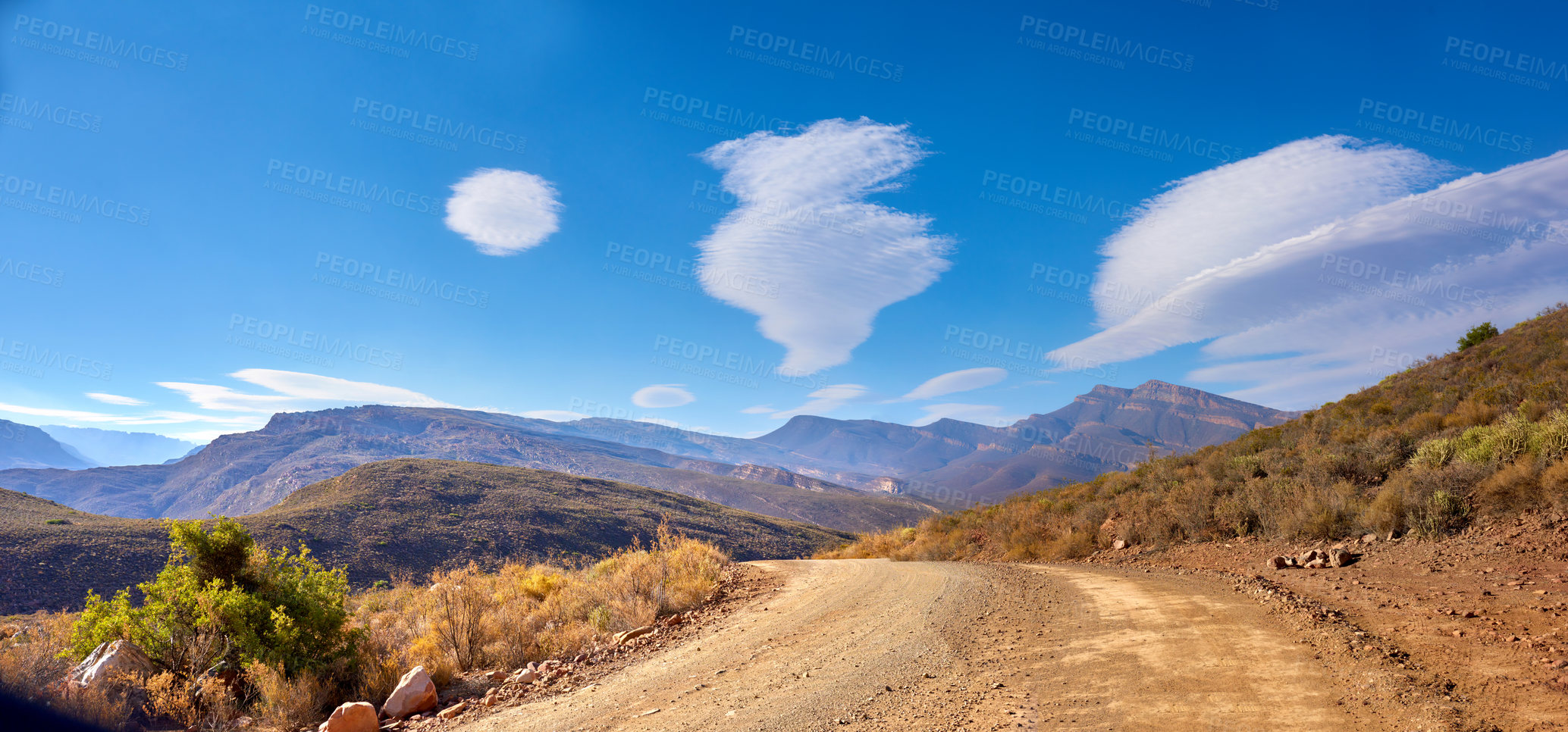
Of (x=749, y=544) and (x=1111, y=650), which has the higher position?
(x=1111, y=650)

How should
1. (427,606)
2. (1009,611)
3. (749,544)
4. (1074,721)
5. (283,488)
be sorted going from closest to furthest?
(1074,721) < (1009,611) < (427,606) < (749,544) < (283,488)

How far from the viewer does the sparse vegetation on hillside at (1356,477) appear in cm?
894

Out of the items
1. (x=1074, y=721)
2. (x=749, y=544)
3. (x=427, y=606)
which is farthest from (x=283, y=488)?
(x=1074, y=721)

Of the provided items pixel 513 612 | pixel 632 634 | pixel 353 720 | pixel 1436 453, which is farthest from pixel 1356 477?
pixel 353 720

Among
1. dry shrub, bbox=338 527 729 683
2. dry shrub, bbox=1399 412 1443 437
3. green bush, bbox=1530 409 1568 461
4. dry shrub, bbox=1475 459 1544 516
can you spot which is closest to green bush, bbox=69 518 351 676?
dry shrub, bbox=338 527 729 683

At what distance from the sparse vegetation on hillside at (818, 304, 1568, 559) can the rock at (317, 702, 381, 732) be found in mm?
13815

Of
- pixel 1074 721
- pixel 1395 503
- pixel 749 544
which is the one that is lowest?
pixel 749 544

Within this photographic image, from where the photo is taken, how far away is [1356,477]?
451 inches

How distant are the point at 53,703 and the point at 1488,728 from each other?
38.5ft

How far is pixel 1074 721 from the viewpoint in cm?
413

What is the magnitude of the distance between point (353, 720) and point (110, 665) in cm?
331

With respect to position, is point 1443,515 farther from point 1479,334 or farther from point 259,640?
point 1479,334

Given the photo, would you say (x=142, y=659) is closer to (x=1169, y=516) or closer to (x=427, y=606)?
(x=427, y=606)

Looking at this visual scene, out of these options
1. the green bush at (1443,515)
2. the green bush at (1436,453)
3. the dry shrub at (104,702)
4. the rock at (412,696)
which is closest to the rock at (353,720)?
the rock at (412,696)
